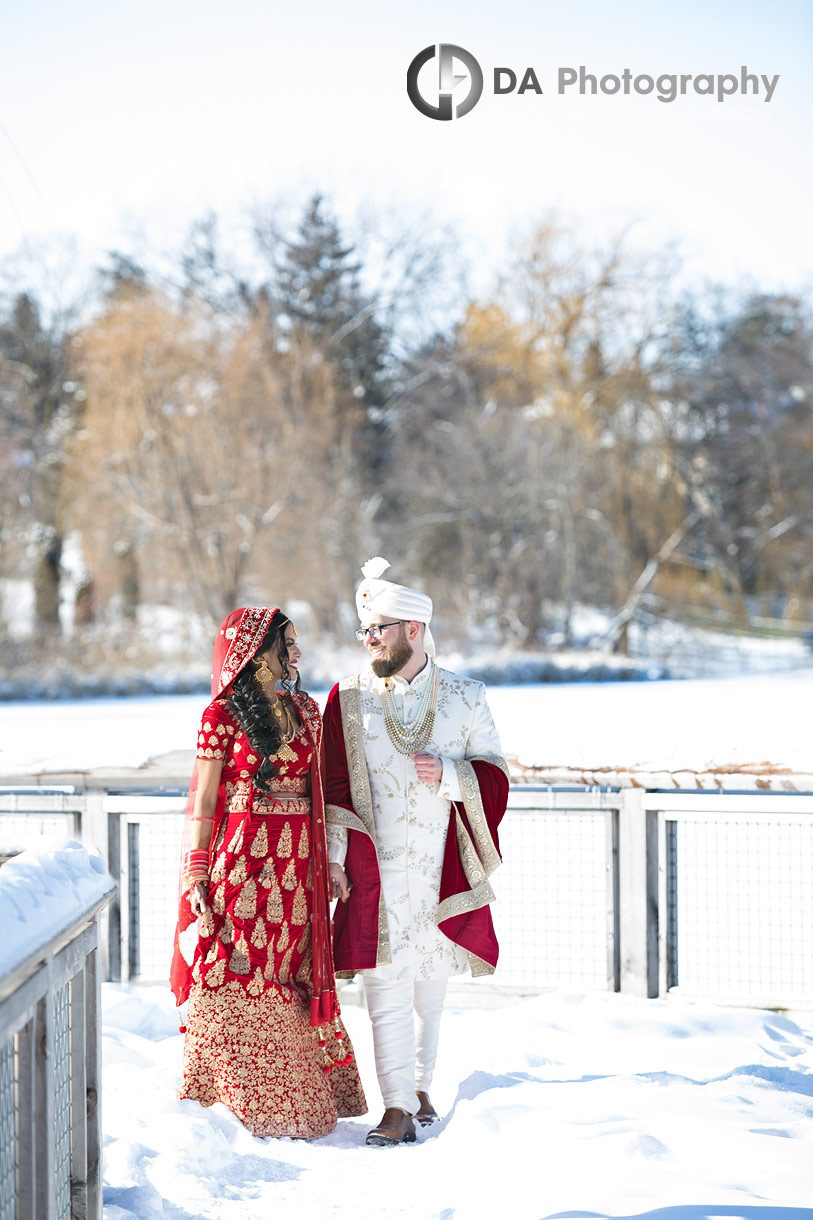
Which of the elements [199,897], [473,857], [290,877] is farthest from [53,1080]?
[473,857]

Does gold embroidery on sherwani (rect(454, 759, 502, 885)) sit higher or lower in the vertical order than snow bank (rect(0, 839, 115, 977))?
lower

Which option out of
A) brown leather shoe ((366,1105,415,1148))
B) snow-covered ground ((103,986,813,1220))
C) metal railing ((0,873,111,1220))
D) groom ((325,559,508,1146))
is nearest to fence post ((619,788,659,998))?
snow-covered ground ((103,986,813,1220))

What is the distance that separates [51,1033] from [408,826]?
1.79m

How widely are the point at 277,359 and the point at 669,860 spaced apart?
1012 inches

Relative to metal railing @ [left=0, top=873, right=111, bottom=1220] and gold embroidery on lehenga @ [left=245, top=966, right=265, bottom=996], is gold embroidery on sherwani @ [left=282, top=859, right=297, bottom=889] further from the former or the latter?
metal railing @ [left=0, top=873, right=111, bottom=1220]

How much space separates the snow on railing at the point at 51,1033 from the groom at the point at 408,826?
1.32 meters

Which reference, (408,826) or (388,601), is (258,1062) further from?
(388,601)

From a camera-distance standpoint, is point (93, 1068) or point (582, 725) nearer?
point (93, 1068)

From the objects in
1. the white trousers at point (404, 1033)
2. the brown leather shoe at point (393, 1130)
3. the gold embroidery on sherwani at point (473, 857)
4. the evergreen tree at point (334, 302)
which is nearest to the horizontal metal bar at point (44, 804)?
the white trousers at point (404, 1033)

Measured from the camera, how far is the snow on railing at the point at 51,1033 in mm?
1636

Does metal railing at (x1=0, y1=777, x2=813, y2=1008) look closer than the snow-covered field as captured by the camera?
No

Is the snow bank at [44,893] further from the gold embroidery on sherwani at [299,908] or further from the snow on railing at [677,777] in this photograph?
the snow on railing at [677,777]

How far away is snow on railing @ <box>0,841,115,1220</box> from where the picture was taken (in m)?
1.64

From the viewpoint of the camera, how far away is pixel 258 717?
11.1 feet
